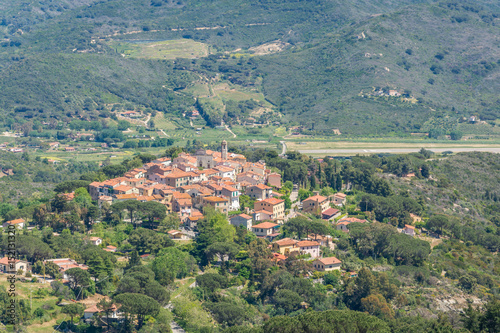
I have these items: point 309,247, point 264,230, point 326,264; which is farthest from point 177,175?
point 326,264

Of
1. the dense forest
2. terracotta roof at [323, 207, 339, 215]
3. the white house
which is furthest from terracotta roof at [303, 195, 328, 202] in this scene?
the white house

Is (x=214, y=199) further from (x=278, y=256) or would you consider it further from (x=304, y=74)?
(x=304, y=74)

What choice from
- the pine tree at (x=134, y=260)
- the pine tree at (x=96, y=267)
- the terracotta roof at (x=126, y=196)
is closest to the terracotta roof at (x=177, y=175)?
the terracotta roof at (x=126, y=196)

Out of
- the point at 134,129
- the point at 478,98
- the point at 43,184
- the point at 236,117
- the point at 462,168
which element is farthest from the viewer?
the point at 478,98

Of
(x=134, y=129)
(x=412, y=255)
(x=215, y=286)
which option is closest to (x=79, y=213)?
(x=215, y=286)

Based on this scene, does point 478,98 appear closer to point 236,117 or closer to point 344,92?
point 344,92
